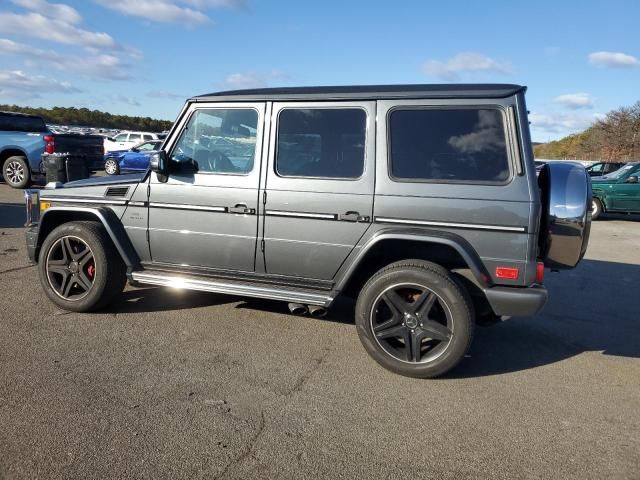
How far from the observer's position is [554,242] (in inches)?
147

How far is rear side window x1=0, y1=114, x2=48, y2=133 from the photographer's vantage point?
1305 cm

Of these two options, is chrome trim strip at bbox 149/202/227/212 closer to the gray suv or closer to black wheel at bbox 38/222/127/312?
the gray suv

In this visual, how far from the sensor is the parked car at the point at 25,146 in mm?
12570

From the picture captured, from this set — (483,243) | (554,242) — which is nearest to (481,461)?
(483,243)

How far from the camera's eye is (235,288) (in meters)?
4.22

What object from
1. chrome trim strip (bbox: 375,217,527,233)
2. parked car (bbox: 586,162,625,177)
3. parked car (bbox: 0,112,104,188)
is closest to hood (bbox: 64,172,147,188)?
chrome trim strip (bbox: 375,217,527,233)

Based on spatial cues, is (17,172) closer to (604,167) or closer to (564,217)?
(564,217)

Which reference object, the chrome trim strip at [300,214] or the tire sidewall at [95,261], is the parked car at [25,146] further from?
the chrome trim strip at [300,214]

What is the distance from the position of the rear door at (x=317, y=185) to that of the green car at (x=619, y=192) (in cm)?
1188

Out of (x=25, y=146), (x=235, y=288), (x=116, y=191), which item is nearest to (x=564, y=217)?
(x=235, y=288)

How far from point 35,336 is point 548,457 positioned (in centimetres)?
389

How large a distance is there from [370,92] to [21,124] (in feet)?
42.3

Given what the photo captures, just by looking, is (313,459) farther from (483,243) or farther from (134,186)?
(134,186)

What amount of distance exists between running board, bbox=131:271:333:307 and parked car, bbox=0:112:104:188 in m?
9.53
